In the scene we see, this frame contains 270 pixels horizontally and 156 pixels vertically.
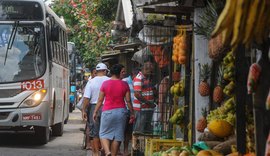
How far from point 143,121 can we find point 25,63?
14.4 ft

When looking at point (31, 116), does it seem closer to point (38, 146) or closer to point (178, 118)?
point (38, 146)

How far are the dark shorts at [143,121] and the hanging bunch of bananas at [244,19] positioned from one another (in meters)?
9.13

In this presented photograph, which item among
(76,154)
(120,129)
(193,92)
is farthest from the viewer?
(76,154)

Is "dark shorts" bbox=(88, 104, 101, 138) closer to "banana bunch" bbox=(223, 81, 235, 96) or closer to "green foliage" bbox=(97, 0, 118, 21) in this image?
"banana bunch" bbox=(223, 81, 235, 96)

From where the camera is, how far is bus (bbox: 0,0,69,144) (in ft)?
52.4

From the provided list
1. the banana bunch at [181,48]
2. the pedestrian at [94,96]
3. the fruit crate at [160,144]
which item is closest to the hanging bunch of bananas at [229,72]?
the banana bunch at [181,48]

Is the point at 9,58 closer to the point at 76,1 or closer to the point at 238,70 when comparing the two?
the point at 238,70

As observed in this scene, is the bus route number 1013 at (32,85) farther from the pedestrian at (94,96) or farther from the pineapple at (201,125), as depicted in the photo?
the pineapple at (201,125)

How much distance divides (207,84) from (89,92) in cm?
419

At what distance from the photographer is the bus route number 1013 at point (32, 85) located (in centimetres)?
1599

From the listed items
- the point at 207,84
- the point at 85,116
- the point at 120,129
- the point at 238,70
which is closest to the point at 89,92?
the point at 85,116

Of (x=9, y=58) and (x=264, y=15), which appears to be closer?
(x=264, y=15)

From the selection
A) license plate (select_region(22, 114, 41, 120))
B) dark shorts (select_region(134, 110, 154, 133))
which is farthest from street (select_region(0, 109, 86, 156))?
dark shorts (select_region(134, 110, 154, 133))

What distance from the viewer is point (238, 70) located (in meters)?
6.12
